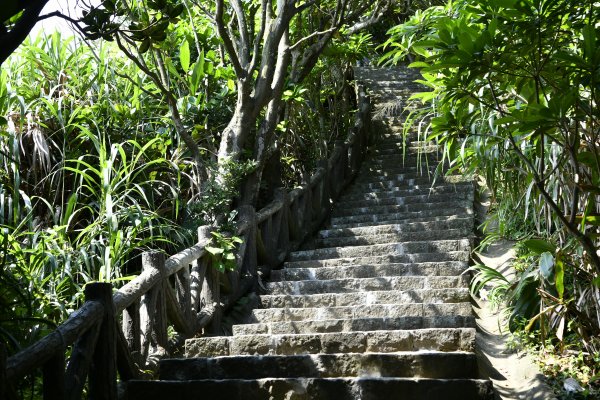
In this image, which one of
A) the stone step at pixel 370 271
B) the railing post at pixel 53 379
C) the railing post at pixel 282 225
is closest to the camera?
the railing post at pixel 53 379

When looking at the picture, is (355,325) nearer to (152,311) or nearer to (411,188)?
(152,311)

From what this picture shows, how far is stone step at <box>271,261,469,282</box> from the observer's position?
253 inches

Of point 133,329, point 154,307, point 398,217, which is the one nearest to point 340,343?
point 154,307

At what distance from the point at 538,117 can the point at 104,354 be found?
227 centimetres

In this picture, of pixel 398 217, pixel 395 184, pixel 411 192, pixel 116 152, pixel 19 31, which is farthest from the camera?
pixel 395 184

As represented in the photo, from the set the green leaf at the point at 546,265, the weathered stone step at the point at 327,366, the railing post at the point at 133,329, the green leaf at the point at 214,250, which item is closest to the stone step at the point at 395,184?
the green leaf at the point at 214,250

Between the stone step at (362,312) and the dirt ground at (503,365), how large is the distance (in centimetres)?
21

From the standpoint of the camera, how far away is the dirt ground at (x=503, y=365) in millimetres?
4328

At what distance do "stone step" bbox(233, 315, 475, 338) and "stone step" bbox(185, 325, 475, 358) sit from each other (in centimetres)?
7

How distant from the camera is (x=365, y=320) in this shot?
5250 millimetres

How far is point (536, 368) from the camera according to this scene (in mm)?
4688

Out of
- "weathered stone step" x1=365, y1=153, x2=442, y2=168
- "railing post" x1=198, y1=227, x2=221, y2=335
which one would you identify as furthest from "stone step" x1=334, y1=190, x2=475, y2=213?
"railing post" x1=198, y1=227, x2=221, y2=335

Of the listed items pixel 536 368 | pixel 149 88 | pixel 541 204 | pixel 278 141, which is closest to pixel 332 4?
pixel 278 141

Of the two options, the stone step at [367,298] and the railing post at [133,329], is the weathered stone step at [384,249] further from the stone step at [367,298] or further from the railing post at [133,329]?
the railing post at [133,329]
